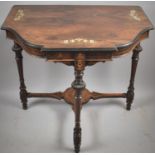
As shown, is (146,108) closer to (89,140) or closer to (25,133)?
(89,140)

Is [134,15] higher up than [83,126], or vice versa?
[134,15]

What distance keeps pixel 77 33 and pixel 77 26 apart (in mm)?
80

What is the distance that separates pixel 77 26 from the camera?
4.52 feet

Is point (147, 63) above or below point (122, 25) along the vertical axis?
below

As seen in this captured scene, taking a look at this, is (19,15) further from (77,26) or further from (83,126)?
(83,126)

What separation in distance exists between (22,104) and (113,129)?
0.50 m

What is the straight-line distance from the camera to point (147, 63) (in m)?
1.98

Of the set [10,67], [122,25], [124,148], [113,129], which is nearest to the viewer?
[122,25]

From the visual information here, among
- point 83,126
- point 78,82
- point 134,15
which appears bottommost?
point 83,126

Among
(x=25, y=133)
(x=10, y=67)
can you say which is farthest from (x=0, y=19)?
(x=25, y=133)

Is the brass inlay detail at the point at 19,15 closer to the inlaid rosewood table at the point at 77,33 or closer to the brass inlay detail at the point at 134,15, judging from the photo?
the inlaid rosewood table at the point at 77,33

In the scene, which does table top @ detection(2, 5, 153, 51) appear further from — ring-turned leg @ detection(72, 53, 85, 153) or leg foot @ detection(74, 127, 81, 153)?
leg foot @ detection(74, 127, 81, 153)

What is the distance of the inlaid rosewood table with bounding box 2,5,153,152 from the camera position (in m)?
1.21

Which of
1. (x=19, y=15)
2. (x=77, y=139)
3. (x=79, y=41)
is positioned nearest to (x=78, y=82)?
(x=79, y=41)
